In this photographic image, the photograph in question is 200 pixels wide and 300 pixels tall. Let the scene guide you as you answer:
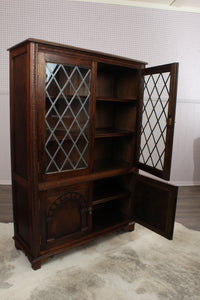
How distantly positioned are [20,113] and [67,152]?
1.42ft

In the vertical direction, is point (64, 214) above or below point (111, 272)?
above

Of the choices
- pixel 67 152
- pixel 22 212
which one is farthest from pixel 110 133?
pixel 22 212

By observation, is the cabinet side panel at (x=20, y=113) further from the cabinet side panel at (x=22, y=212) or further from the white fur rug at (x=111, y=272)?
the white fur rug at (x=111, y=272)

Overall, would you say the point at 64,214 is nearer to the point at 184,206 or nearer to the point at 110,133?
the point at 110,133

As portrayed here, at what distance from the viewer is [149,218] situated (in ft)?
7.22

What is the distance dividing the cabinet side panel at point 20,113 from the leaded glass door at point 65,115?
0.46ft

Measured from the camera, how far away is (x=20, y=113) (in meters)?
1.77

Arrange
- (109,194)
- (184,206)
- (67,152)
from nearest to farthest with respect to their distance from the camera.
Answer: (67,152) < (109,194) < (184,206)

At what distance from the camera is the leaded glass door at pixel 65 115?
5.60 ft

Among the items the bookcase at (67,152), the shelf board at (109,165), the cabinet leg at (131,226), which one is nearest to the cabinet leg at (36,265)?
the bookcase at (67,152)

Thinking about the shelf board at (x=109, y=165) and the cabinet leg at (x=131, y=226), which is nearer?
the shelf board at (x=109, y=165)

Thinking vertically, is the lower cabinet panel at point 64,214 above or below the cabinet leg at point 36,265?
above

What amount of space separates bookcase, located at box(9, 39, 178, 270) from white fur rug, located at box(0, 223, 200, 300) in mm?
110

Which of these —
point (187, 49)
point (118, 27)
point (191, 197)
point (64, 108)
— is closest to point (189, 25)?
point (187, 49)
